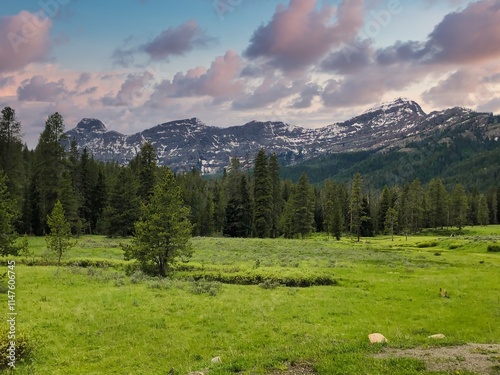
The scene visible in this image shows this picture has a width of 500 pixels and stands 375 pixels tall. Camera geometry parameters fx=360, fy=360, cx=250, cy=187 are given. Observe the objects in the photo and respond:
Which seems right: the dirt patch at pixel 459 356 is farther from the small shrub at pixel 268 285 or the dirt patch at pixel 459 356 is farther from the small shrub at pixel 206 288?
the small shrub at pixel 268 285

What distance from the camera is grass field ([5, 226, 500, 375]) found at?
1545 cm

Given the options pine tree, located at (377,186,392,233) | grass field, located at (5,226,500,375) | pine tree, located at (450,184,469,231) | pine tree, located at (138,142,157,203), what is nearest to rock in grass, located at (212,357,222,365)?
grass field, located at (5,226,500,375)

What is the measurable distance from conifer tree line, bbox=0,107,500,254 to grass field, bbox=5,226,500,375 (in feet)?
71.3

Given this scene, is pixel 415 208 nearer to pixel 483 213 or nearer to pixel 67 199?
pixel 483 213

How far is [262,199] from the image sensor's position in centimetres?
8481

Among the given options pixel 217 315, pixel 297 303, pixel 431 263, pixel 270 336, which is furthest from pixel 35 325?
pixel 431 263

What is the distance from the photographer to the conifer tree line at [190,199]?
67562mm

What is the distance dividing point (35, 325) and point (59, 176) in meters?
55.3

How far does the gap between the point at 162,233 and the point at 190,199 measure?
6959 centimetres

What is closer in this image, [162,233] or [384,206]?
[162,233]

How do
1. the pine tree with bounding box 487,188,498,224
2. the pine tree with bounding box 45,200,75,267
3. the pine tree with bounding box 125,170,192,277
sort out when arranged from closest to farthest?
the pine tree with bounding box 45,200,75,267 → the pine tree with bounding box 125,170,192,277 → the pine tree with bounding box 487,188,498,224

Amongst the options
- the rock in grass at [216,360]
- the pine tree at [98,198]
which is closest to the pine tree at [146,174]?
the pine tree at [98,198]

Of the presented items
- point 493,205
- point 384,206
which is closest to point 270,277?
point 384,206

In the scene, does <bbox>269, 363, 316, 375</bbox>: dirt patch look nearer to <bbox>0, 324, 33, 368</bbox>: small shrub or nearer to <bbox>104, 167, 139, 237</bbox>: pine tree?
<bbox>0, 324, 33, 368</bbox>: small shrub
